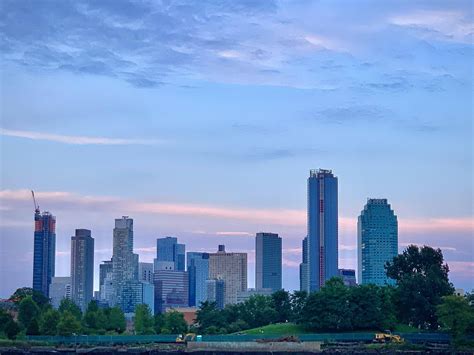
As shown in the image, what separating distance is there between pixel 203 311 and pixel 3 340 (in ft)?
108

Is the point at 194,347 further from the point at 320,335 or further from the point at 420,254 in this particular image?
the point at 420,254

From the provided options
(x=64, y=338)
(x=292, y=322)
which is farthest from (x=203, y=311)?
(x=64, y=338)

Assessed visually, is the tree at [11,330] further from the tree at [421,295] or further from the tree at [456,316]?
the tree at [456,316]

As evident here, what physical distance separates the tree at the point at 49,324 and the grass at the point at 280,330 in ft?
79.1

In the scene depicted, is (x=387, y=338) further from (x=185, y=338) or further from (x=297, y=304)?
(x=185, y=338)

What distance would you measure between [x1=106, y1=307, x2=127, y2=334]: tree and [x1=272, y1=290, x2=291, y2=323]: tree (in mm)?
22194

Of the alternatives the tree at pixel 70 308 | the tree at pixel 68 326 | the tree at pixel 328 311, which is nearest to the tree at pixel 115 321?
the tree at pixel 70 308

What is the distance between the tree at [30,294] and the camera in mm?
171625

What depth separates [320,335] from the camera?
112938 mm

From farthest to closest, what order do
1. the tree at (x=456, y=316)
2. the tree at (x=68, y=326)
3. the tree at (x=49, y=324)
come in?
the tree at (x=49, y=324), the tree at (x=68, y=326), the tree at (x=456, y=316)

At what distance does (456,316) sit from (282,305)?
3355 centimetres

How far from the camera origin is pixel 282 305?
13412 cm

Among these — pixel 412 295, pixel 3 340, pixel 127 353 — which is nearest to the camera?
pixel 127 353

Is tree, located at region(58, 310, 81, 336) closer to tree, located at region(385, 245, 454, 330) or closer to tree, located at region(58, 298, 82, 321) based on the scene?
tree, located at region(58, 298, 82, 321)
